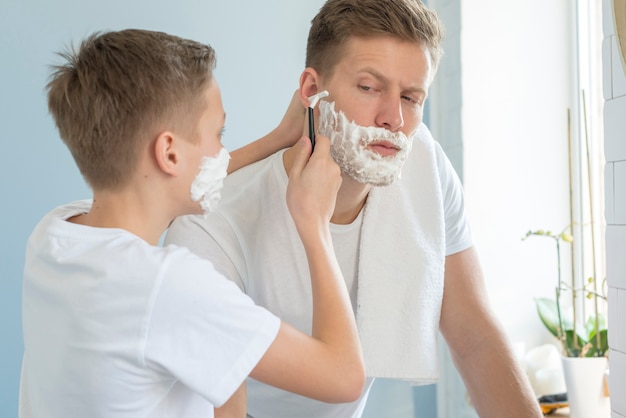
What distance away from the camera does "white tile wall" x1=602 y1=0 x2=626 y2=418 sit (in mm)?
1408

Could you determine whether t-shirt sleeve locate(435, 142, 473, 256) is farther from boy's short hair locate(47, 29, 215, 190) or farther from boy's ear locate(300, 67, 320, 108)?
boy's short hair locate(47, 29, 215, 190)

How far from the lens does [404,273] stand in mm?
1312

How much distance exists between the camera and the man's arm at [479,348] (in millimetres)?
1216

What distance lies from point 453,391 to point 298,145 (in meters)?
1.39

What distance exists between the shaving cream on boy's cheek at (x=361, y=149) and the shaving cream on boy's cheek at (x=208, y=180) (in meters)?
0.27

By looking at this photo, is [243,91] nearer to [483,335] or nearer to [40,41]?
[40,41]

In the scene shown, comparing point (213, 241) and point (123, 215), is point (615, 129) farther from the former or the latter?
point (123, 215)

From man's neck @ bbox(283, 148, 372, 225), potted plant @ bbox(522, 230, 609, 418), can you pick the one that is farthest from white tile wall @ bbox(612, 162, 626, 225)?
man's neck @ bbox(283, 148, 372, 225)

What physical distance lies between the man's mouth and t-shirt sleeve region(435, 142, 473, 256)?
0.79 feet

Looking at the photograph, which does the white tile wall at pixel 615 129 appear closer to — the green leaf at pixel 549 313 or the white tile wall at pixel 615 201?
the white tile wall at pixel 615 201

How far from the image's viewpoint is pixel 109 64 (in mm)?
852

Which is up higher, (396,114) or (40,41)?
(40,41)

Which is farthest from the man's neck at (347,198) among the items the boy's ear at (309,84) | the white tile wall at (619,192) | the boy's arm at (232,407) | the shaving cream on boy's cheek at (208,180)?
the white tile wall at (619,192)

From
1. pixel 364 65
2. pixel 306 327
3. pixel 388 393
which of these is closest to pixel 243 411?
pixel 306 327
